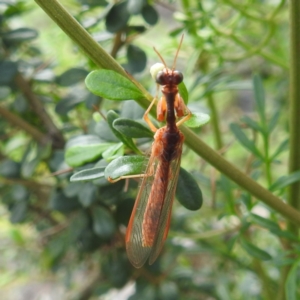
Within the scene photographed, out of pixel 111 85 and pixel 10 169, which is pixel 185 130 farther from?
pixel 10 169

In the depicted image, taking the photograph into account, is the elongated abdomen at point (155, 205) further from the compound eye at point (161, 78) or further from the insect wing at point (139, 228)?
the compound eye at point (161, 78)

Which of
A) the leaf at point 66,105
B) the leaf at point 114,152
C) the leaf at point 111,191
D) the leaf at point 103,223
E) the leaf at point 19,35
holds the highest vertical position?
the leaf at point 114,152

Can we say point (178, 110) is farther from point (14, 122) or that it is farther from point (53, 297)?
point (53, 297)

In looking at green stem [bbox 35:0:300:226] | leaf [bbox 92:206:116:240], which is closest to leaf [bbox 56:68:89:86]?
leaf [bbox 92:206:116:240]

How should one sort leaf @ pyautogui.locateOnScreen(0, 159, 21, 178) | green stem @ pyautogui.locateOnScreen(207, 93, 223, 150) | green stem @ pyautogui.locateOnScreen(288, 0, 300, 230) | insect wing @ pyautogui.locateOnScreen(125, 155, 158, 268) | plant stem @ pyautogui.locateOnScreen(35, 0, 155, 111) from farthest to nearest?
green stem @ pyautogui.locateOnScreen(207, 93, 223, 150), leaf @ pyautogui.locateOnScreen(0, 159, 21, 178), insect wing @ pyautogui.locateOnScreen(125, 155, 158, 268), green stem @ pyautogui.locateOnScreen(288, 0, 300, 230), plant stem @ pyautogui.locateOnScreen(35, 0, 155, 111)


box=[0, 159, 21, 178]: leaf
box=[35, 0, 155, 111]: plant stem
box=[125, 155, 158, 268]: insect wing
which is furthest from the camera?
box=[0, 159, 21, 178]: leaf

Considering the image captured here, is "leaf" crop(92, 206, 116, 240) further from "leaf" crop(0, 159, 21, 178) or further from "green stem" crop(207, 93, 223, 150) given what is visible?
"green stem" crop(207, 93, 223, 150)

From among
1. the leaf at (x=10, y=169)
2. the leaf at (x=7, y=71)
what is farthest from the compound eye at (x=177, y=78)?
the leaf at (x=10, y=169)

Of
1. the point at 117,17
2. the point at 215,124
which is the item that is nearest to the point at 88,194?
the point at 117,17
